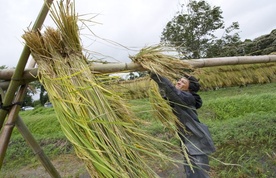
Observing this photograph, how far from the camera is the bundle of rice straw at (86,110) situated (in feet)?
2.73

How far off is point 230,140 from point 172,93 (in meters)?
2.27

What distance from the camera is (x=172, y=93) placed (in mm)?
1511

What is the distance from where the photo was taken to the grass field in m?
2.72

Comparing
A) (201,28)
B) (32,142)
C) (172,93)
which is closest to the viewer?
(32,142)

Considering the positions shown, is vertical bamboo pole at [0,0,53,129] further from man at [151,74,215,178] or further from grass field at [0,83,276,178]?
man at [151,74,215,178]

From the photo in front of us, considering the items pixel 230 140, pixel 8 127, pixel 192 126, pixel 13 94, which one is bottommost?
pixel 230 140

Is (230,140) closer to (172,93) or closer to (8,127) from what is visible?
(172,93)

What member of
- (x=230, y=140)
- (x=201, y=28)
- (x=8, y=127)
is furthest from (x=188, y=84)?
(x=201, y=28)

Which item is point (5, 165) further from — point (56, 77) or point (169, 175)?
point (56, 77)

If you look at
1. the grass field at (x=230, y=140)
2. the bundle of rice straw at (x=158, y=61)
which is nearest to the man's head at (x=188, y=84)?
the grass field at (x=230, y=140)

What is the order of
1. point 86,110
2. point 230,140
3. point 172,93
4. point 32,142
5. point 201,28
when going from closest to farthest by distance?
point 86,110 < point 32,142 < point 172,93 < point 230,140 < point 201,28

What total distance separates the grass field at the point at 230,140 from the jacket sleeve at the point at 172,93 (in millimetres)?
139

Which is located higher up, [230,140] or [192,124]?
[192,124]

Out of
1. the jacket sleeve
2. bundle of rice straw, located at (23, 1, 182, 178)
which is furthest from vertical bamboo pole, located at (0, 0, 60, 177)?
the jacket sleeve
